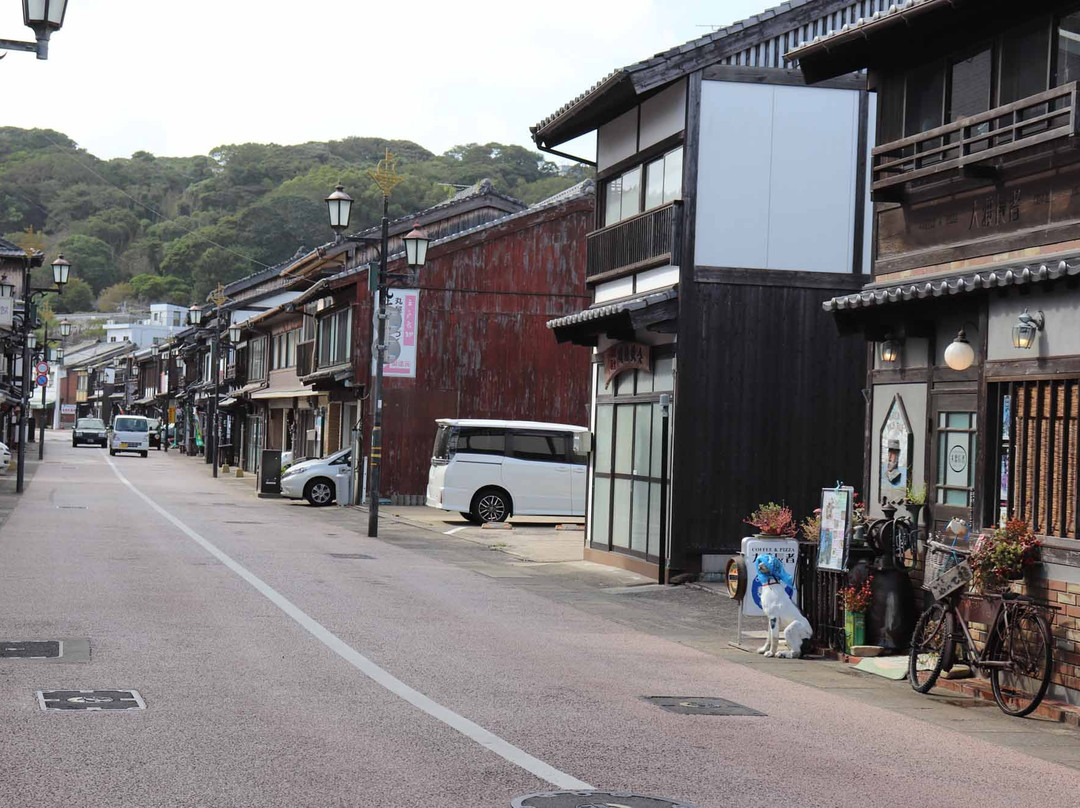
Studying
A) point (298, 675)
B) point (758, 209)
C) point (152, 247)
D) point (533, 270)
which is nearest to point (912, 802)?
point (298, 675)

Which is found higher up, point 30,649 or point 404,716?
point 404,716

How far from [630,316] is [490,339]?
19.4 metres

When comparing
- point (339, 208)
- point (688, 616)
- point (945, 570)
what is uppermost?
point (339, 208)

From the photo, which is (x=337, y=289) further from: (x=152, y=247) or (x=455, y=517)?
(x=152, y=247)

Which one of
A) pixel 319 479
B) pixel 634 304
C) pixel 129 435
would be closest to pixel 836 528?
pixel 634 304

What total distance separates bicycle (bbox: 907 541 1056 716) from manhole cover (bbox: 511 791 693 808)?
4.70 m

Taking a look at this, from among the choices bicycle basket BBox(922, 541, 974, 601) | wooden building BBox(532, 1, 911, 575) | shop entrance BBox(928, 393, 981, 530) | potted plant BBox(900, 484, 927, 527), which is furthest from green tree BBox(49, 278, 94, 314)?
bicycle basket BBox(922, 541, 974, 601)

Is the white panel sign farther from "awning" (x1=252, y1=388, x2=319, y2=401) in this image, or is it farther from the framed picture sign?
"awning" (x1=252, y1=388, x2=319, y2=401)

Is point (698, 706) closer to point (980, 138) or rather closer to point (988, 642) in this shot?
point (988, 642)

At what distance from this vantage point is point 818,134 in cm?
1927

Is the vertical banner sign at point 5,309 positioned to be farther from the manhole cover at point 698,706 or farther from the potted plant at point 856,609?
the manhole cover at point 698,706

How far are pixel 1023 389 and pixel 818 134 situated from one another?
8975 mm

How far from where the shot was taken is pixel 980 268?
11789 millimetres

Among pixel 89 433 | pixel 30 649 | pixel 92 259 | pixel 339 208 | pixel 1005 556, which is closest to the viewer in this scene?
pixel 1005 556
